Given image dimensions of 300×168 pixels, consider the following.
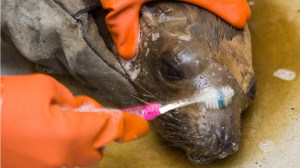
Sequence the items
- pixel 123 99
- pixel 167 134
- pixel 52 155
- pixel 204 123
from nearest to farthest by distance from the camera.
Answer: pixel 52 155 → pixel 204 123 → pixel 167 134 → pixel 123 99

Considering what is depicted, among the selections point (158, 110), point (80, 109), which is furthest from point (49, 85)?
point (158, 110)

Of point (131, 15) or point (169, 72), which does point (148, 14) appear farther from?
point (169, 72)

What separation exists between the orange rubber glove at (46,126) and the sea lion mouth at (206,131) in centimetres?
65

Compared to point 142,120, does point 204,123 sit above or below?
below

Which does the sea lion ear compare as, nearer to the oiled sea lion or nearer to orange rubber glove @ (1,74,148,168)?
the oiled sea lion

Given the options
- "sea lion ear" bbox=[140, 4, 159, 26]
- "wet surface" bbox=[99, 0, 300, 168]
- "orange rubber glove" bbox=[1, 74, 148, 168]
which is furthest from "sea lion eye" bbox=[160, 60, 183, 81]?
"orange rubber glove" bbox=[1, 74, 148, 168]

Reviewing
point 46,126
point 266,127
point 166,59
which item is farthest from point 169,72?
point 46,126

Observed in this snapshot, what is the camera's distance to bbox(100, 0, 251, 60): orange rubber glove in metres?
2.76

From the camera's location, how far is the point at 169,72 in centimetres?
274

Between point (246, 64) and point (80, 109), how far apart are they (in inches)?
44.1

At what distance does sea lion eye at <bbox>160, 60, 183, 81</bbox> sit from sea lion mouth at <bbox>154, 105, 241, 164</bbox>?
0.57ft

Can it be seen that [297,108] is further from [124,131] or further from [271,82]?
[124,131]

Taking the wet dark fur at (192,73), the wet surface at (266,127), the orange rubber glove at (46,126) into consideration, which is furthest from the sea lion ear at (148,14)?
the orange rubber glove at (46,126)

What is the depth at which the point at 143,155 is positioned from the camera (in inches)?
116
